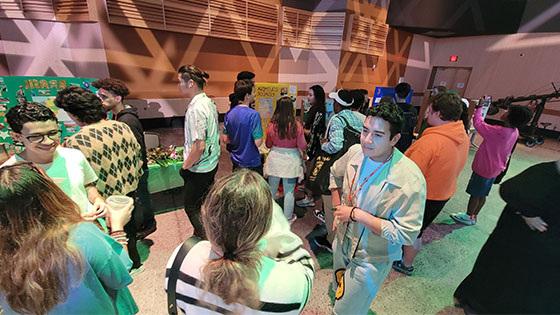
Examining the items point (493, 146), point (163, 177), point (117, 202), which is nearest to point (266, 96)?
point (163, 177)

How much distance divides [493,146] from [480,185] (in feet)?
1.59

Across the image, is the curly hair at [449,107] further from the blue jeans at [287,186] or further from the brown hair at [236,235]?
the brown hair at [236,235]

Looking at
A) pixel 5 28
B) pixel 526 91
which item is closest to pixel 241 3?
pixel 5 28

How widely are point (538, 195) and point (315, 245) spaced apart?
185cm

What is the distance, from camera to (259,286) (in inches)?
28.4

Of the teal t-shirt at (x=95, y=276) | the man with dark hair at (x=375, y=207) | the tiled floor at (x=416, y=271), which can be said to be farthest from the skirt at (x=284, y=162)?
the teal t-shirt at (x=95, y=276)

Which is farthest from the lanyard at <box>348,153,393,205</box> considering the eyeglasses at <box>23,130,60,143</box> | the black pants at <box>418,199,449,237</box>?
the eyeglasses at <box>23,130,60,143</box>

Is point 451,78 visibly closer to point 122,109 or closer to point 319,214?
point 319,214

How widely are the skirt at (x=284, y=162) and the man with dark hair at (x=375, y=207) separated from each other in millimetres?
1145

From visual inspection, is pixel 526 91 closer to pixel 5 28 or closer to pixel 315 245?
pixel 315 245

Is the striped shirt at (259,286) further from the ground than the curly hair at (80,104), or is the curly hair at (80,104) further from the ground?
the curly hair at (80,104)

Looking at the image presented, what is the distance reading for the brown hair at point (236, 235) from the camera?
0.70m

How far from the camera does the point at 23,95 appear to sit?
246 centimetres

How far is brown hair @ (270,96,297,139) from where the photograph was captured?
2449mm
